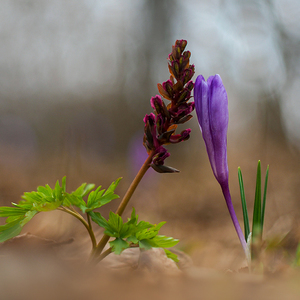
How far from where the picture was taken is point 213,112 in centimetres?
58

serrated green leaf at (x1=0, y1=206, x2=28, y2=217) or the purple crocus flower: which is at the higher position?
the purple crocus flower

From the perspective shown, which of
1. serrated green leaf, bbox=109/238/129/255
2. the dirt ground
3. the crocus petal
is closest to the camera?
the dirt ground

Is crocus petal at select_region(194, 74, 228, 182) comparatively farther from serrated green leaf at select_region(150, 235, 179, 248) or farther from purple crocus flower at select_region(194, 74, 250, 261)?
serrated green leaf at select_region(150, 235, 179, 248)

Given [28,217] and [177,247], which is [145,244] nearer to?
[28,217]

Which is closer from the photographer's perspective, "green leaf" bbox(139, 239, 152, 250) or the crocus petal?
"green leaf" bbox(139, 239, 152, 250)

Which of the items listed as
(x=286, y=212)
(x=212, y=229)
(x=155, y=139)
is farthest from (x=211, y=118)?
(x=286, y=212)

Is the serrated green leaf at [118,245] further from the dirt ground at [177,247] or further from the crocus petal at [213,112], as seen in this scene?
the crocus petal at [213,112]

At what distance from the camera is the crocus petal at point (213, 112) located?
1.86 feet

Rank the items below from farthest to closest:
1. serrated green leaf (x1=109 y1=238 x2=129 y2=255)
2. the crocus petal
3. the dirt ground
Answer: the crocus petal, serrated green leaf (x1=109 y1=238 x2=129 y2=255), the dirt ground

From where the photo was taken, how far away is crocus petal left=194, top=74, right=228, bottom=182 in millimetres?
565

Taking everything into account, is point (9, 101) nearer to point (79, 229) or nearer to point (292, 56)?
point (79, 229)

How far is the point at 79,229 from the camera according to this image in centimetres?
175

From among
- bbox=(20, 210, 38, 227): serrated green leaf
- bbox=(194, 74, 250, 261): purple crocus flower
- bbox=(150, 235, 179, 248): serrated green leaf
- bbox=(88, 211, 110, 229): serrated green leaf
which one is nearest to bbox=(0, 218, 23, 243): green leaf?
bbox=(20, 210, 38, 227): serrated green leaf

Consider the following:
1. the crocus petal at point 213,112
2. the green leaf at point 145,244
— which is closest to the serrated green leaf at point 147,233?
the green leaf at point 145,244
